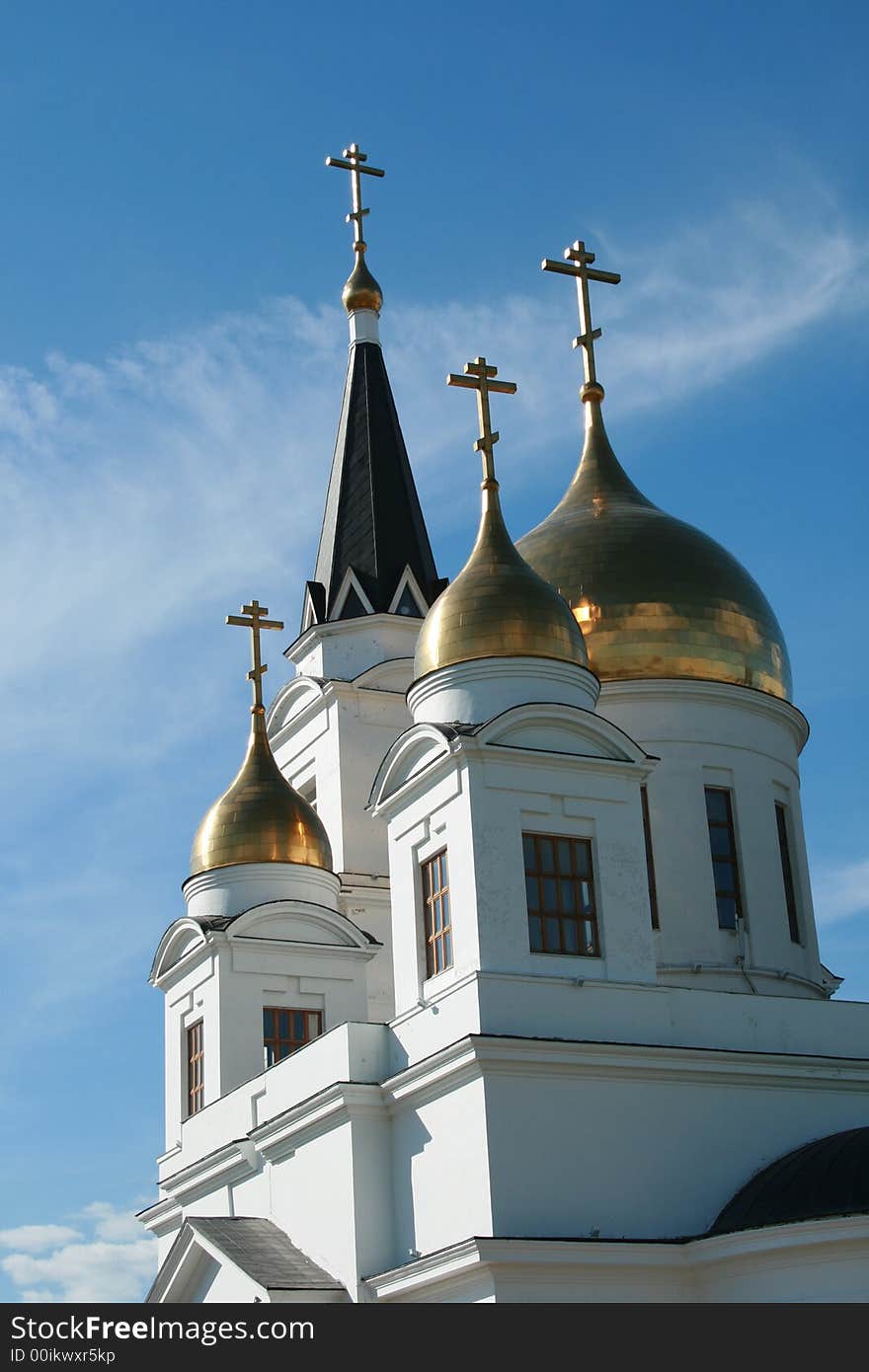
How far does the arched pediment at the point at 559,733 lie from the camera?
54.6ft

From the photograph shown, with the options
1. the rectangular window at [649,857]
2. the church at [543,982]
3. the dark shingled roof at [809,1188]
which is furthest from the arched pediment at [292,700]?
the dark shingled roof at [809,1188]

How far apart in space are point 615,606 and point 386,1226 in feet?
22.4

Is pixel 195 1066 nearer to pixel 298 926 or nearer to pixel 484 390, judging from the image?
pixel 298 926

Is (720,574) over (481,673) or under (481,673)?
over

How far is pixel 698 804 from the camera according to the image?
64.1 ft

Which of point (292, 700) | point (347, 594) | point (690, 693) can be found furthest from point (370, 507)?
point (690, 693)

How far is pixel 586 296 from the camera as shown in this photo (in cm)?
2223

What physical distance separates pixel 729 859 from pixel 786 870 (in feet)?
3.04

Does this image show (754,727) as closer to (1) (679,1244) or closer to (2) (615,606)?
(2) (615,606)

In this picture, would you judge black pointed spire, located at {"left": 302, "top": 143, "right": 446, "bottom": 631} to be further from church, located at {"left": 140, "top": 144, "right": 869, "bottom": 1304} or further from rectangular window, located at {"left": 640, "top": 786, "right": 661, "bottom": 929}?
rectangular window, located at {"left": 640, "top": 786, "right": 661, "bottom": 929}

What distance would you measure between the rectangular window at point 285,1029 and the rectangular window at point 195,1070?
2.77ft

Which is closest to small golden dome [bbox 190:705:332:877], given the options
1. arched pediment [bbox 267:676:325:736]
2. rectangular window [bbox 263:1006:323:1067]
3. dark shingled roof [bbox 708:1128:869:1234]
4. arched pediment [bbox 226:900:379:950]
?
arched pediment [bbox 226:900:379:950]

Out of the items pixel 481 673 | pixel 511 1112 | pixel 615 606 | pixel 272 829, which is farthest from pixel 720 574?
pixel 511 1112

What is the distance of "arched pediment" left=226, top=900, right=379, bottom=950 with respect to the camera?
68.2 feet
